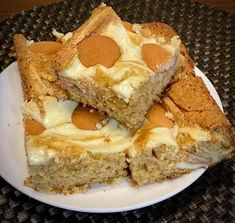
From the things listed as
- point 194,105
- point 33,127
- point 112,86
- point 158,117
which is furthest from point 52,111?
point 194,105

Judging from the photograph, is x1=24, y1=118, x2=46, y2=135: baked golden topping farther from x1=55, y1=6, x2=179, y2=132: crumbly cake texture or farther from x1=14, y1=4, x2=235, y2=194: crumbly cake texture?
x1=55, y1=6, x2=179, y2=132: crumbly cake texture

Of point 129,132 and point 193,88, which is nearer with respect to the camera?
point 129,132

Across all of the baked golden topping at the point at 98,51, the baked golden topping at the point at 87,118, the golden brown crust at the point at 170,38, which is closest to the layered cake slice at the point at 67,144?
the baked golden topping at the point at 87,118

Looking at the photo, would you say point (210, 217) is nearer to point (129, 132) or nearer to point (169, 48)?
point (129, 132)

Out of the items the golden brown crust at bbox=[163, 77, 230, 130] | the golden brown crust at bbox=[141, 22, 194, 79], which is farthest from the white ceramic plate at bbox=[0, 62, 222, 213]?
the golden brown crust at bbox=[141, 22, 194, 79]

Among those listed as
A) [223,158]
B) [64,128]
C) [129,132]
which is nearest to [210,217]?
[223,158]

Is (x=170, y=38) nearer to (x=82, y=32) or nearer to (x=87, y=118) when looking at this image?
(x=82, y=32)
